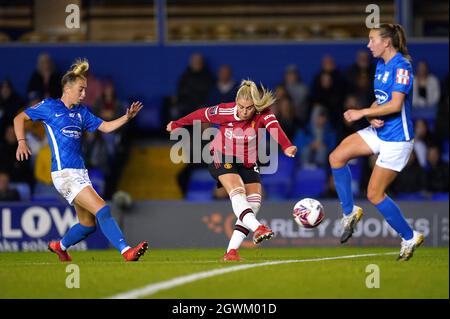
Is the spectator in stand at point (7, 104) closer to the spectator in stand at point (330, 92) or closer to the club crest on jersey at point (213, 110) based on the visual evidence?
the spectator in stand at point (330, 92)

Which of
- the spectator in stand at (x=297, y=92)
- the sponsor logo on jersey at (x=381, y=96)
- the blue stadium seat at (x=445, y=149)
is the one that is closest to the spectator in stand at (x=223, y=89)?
the spectator in stand at (x=297, y=92)

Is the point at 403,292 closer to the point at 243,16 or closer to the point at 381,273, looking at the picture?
the point at 381,273

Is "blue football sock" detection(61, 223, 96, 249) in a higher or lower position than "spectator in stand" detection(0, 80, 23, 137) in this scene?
lower

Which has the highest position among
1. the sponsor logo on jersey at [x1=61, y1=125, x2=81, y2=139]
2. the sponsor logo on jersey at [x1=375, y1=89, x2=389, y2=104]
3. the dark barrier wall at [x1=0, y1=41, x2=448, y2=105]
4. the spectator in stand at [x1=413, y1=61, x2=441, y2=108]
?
the dark barrier wall at [x1=0, y1=41, x2=448, y2=105]

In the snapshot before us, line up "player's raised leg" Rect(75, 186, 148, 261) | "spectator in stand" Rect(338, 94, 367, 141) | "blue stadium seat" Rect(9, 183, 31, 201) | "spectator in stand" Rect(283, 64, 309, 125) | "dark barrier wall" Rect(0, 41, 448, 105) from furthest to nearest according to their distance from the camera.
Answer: "dark barrier wall" Rect(0, 41, 448, 105) → "spectator in stand" Rect(283, 64, 309, 125) → "spectator in stand" Rect(338, 94, 367, 141) → "blue stadium seat" Rect(9, 183, 31, 201) → "player's raised leg" Rect(75, 186, 148, 261)

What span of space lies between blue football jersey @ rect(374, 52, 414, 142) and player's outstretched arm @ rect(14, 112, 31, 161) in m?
3.34

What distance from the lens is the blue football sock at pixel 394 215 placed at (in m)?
10.6

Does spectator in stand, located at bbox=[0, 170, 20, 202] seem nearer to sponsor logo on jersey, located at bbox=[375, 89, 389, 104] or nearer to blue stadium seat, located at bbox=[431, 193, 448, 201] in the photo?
blue stadium seat, located at bbox=[431, 193, 448, 201]

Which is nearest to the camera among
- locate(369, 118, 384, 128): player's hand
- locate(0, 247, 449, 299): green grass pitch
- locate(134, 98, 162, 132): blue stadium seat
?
locate(0, 247, 449, 299): green grass pitch

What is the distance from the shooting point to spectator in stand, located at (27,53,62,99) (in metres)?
18.5

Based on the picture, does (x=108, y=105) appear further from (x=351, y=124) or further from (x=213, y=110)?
(x=213, y=110)

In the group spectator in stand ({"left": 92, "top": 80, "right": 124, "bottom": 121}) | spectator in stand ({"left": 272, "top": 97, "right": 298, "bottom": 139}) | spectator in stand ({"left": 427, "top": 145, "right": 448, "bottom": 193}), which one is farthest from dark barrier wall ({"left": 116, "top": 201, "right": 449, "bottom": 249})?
spectator in stand ({"left": 92, "top": 80, "right": 124, "bottom": 121})

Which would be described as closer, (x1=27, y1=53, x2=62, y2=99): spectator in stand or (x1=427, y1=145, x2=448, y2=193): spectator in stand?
(x1=427, y1=145, x2=448, y2=193): spectator in stand

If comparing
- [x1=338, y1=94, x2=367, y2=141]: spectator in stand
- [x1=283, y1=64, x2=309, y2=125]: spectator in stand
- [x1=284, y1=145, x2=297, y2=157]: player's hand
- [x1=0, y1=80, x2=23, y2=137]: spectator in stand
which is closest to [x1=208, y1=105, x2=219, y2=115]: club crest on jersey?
[x1=284, y1=145, x2=297, y2=157]: player's hand
